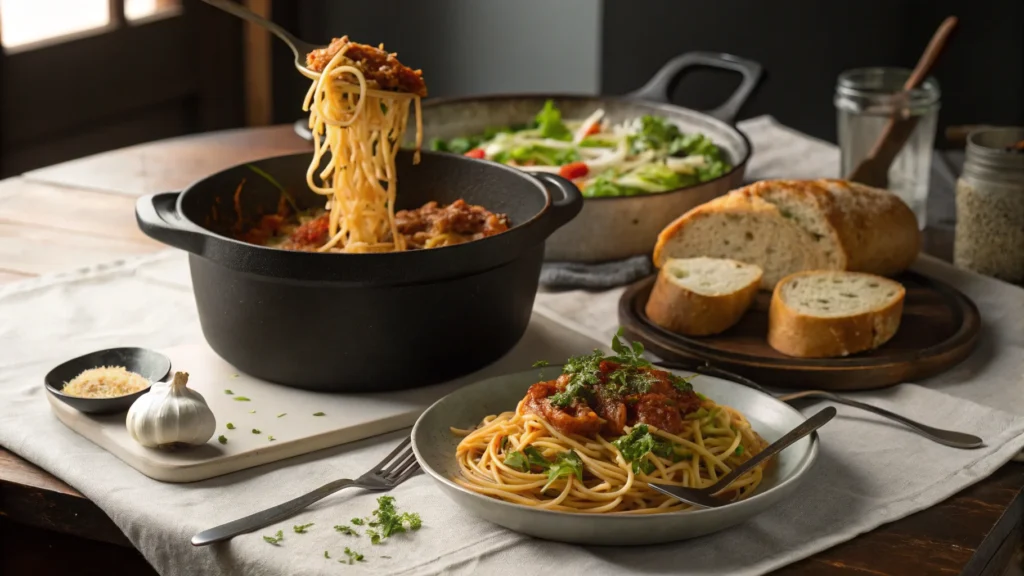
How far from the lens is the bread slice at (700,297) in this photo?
240 centimetres

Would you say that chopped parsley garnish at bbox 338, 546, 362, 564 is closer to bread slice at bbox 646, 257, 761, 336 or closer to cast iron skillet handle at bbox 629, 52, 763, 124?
bread slice at bbox 646, 257, 761, 336

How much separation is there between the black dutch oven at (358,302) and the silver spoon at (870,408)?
341mm

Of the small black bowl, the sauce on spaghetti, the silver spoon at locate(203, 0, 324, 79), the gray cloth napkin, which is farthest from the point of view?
the gray cloth napkin

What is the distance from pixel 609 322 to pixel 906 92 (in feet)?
3.96

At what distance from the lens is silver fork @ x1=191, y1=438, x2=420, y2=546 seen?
5.40 feet

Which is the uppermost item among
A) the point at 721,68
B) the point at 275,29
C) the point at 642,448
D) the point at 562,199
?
the point at 275,29

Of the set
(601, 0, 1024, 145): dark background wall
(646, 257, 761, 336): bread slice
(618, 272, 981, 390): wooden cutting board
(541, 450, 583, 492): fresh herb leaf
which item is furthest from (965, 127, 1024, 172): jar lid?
(601, 0, 1024, 145): dark background wall

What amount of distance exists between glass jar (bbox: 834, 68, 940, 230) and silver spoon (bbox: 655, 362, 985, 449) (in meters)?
1.21

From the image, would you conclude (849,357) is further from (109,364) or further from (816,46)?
(816,46)

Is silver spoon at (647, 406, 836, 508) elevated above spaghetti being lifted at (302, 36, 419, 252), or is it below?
below

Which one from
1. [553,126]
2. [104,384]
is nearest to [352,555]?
[104,384]

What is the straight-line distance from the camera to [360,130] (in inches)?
92.7

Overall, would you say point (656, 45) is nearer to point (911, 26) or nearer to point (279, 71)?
point (911, 26)

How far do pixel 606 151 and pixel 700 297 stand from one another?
41.1 inches
